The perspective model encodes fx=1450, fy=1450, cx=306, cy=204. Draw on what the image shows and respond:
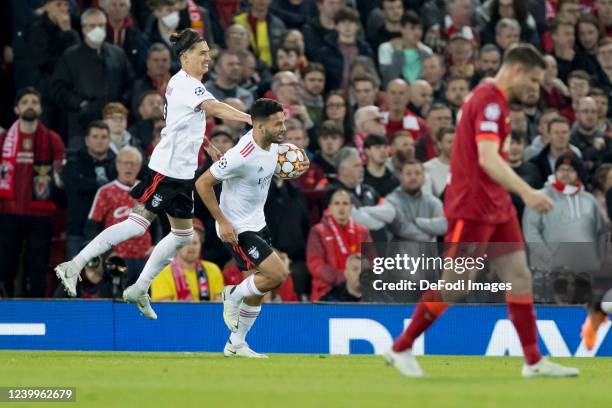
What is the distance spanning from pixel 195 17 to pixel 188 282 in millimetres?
4308

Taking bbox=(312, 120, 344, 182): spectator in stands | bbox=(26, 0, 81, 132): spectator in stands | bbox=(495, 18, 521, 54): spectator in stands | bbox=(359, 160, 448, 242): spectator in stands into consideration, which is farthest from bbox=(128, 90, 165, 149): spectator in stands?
bbox=(495, 18, 521, 54): spectator in stands

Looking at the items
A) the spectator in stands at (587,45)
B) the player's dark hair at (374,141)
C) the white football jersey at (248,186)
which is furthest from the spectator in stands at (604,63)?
the white football jersey at (248,186)

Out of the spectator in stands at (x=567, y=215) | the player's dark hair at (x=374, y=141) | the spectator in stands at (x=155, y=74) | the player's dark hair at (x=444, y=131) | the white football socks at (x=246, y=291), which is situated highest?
the spectator in stands at (x=155, y=74)

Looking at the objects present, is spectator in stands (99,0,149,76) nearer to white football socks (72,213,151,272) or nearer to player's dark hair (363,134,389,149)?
player's dark hair (363,134,389,149)

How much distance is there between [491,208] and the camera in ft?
32.3

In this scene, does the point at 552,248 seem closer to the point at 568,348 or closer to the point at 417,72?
the point at 568,348

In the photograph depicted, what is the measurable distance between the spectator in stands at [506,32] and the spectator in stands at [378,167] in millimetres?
3809

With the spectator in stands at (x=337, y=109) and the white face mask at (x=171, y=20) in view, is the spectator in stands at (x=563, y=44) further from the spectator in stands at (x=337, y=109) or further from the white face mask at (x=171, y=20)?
the white face mask at (x=171, y=20)

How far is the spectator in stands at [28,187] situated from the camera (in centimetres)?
1596

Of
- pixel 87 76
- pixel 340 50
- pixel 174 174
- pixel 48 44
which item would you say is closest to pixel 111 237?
pixel 174 174

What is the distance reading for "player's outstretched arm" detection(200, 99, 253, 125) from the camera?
12.1 metres

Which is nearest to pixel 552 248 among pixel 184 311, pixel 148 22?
pixel 184 311

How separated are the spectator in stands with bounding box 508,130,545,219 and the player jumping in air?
6976mm

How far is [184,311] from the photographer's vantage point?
47.6ft
